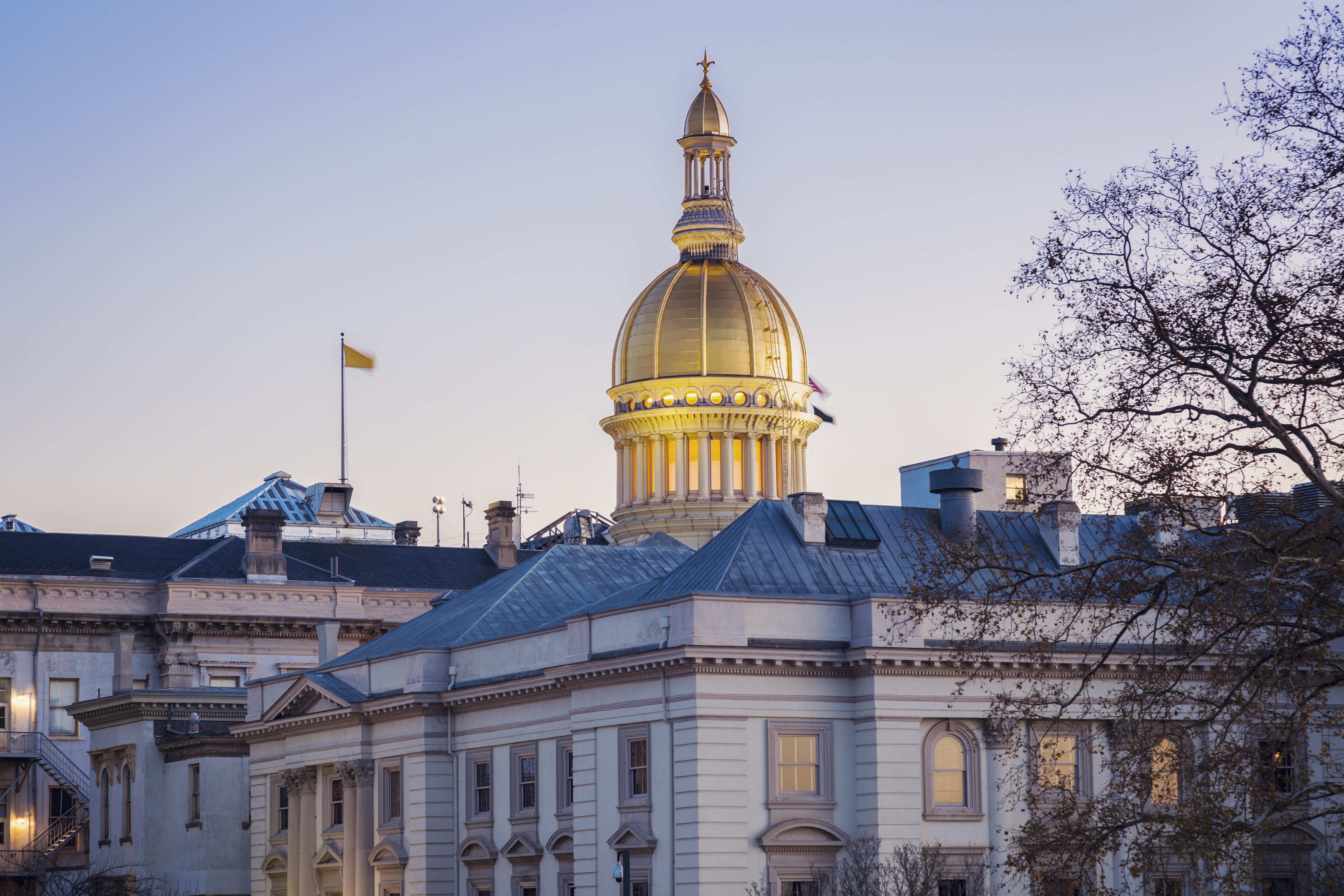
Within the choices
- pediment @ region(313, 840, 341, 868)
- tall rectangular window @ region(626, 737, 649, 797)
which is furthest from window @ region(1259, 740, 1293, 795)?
pediment @ region(313, 840, 341, 868)

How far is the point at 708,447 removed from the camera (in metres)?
Answer: 101

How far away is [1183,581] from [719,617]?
2243cm

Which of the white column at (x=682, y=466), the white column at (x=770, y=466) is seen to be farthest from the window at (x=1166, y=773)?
the white column at (x=682, y=466)

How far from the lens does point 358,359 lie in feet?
359

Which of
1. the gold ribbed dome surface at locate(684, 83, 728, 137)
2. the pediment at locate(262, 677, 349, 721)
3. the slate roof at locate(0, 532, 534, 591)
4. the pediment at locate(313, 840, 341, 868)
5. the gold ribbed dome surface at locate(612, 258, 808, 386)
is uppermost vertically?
the gold ribbed dome surface at locate(684, 83, 728, 137)

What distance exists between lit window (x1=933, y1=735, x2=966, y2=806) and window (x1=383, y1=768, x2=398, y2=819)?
18054 mm

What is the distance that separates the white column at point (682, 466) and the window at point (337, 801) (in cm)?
3170

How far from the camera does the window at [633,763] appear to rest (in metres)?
57.0

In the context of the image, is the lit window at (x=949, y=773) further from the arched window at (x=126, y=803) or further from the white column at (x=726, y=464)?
the white column at (x=726, y=464)

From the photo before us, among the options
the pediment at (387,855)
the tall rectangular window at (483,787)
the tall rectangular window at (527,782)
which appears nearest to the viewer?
the tall rectangular window at (527,782)

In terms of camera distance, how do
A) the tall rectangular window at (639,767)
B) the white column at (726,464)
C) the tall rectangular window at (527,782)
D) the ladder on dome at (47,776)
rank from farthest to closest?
the white column at (726,464), the ladder on dome at (47,776), the tall rectangular window at (527,782), the tall rectangular window at (639,767)

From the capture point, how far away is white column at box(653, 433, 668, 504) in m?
100

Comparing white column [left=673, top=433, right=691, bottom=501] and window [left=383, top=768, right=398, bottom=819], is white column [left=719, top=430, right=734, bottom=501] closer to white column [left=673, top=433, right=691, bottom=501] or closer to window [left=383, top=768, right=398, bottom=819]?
white column [left=673, top=433, right=691, bottom=501]

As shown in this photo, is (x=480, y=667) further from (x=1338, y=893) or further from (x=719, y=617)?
(x=1338, y=893)
